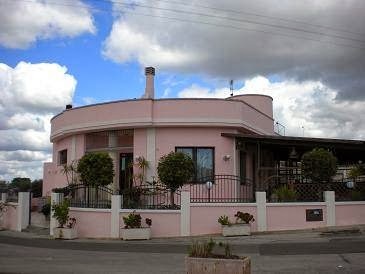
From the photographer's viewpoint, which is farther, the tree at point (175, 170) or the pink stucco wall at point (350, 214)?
the pink stucco wall at point (350, 214)

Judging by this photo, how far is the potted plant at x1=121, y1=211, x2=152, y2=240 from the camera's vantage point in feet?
60.3

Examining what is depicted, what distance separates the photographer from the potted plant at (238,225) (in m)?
18.3

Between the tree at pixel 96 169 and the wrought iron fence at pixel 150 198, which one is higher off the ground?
the tree at pixel 96 169

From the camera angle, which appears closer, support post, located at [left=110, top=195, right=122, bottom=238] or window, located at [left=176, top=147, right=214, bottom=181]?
support post, located at [left=110, top=195, right=122, bottom=238]

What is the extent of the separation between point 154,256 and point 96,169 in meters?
7.15

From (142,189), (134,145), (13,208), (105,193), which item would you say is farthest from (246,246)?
(13,208)

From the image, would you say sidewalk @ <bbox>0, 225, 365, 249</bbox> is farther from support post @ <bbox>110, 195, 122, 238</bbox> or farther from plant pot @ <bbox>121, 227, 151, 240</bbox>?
support post @ <bbox>110, 195, 122, 238</bbox>

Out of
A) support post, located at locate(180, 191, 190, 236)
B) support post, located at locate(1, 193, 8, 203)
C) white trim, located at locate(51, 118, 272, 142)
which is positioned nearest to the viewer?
support post, located at locate(180, 191, 190, 236)

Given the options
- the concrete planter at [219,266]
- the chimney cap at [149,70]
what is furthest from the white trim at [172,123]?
the concrete planter at [219,266]

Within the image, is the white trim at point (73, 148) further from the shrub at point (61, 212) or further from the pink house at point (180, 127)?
the shrub at point (61, 212)

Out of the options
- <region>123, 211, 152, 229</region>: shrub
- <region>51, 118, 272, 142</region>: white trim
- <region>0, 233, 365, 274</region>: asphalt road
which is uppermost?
<region>51, 118, 272, 142</region>: white trim

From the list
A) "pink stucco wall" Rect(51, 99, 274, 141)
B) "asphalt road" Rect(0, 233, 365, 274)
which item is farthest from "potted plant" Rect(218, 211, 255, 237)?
"pink stucco wall" Rect(51, 99, 274, 141)

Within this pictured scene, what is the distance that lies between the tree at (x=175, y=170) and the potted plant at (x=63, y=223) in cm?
365

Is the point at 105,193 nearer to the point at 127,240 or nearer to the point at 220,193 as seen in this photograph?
the point at 127,240
